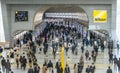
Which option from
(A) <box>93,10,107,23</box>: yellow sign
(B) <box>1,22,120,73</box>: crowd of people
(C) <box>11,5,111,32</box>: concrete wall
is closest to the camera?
(B) <box>1,22,120,73</box>: crowd of people

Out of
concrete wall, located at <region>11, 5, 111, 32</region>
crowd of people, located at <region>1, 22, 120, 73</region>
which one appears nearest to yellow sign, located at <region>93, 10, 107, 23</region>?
concrete wall, located at <region>11, 5, 111, 32</region>

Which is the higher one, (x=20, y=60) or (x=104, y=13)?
(x=104, y=13)

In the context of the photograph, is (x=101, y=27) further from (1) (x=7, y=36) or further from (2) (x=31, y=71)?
(2) (x=31, y=71)

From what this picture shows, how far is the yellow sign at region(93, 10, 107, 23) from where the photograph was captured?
128 ft

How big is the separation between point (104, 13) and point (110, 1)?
65.5 inches

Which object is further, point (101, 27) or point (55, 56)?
point (101, 27)

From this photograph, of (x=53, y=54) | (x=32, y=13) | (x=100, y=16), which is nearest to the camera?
(x=53, y=54)

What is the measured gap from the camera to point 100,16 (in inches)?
1539

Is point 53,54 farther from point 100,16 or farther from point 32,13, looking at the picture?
point 100,16

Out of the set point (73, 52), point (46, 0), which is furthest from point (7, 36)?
point (73, 52)

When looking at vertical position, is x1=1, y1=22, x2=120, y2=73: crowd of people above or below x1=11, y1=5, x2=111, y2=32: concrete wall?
below

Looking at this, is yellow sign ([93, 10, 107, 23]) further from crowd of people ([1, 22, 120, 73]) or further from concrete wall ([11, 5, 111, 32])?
crowd of people ([1, 22, 120, 73])

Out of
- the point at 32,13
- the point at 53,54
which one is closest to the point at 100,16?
the point at 32,13

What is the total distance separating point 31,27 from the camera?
40156 mm
